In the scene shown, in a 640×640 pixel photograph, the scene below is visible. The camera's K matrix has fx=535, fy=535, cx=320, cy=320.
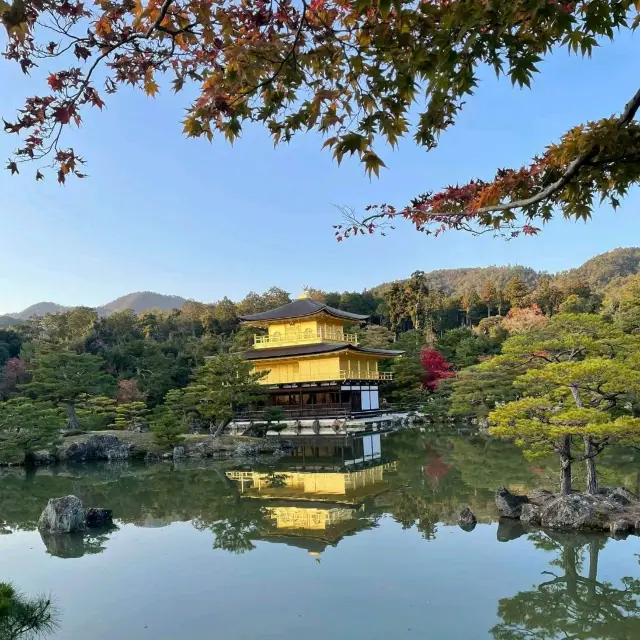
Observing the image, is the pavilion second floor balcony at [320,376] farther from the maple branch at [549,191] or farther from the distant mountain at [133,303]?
the distant mountain at [133,303]

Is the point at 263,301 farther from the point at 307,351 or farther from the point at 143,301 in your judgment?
the point at 143,301

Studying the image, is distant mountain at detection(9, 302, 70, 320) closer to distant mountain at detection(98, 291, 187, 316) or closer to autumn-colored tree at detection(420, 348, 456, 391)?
distant mountain at detection(98, 291, 187, 316)

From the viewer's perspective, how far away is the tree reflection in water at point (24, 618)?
3.42 metres

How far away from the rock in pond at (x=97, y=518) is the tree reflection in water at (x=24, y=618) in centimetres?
293

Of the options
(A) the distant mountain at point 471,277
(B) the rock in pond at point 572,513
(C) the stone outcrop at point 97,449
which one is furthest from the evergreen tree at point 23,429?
(A) the distant mountain at point 471,277

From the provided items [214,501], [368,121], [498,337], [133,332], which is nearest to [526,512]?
[214,501]

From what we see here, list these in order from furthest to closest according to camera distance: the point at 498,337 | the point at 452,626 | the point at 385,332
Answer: the point at 385,332
the point at 498,337
the point at 452,626

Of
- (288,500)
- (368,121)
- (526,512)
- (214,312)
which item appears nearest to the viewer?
(368,121)

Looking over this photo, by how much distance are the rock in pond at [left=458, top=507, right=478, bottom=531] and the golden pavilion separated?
1360 cm

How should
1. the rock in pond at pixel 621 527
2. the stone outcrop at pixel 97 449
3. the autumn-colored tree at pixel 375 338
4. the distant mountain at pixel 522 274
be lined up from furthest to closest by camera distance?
the distant mountain at pixel 522 274 → the autumn-colored tree at pixel 375 338 → the stone outcrop at pixel 97 449 → the rock in pond at pixel 621 527

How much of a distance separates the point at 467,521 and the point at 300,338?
17997mm

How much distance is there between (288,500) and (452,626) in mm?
4850

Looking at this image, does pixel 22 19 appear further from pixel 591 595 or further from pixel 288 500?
pixel 288 500

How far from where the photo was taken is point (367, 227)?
278 centimetres
